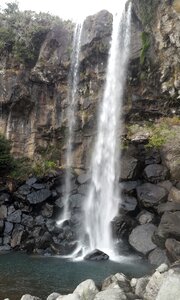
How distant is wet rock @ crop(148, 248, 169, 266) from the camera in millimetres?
17453

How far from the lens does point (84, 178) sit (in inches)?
1006

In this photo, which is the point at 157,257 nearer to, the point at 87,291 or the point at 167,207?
the point at 167,207

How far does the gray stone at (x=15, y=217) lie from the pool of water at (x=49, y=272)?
140 inches

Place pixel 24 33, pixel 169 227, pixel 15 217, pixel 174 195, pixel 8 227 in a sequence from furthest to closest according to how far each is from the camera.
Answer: pixel 24 33 < pixel 15 217 < pixel 8 227 < pixel 174 195 < pixel 169 227

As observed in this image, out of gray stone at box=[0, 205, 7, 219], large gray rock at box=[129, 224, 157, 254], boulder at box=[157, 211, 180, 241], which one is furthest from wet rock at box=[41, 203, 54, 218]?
boulder at box=[157, 211, 180, 241]

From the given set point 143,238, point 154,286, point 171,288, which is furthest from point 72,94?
point 171,288

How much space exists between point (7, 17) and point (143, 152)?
17.3m

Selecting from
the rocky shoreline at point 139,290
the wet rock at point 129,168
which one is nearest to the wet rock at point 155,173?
the wet rock at point 129,168

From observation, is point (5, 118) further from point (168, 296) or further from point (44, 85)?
point (168, 296)

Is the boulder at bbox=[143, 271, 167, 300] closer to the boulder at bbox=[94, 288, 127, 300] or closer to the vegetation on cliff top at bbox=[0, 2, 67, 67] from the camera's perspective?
the boulder at bbox=[94, 288, 127, 300]

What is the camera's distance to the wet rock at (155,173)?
22.4 metres

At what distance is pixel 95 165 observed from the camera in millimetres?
26188

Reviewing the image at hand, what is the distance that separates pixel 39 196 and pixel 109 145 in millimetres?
6119

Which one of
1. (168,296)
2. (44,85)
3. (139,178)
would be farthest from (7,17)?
(168,296)
